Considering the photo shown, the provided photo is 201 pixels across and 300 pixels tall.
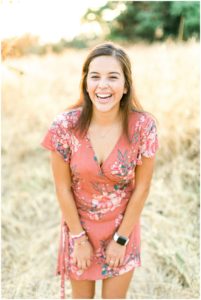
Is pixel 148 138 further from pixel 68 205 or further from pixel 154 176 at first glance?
pixel 154 176

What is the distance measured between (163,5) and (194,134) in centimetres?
349

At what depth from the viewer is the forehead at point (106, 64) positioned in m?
1.75

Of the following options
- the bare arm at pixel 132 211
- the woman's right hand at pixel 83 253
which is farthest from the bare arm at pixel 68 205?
the bare arm at pixel 132 211

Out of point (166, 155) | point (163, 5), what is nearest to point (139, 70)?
point (166, 155)

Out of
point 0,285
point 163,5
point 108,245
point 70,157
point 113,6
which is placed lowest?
point 0,285

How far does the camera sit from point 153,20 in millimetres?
6754

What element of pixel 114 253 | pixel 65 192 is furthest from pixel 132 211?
pixel 65 192

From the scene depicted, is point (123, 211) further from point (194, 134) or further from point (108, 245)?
point (194, 134)

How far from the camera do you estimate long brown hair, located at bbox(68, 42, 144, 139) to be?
5.81 ft

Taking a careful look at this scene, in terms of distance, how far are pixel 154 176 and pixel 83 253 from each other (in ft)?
6.40

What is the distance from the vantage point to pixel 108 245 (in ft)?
6.31

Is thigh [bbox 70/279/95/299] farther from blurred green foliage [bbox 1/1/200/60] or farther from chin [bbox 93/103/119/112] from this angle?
blurred green foliage [bbox 1/1/200/60]

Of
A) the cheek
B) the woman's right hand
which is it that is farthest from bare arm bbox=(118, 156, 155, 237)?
the cheek

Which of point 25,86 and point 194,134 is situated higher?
point 25,86
